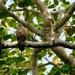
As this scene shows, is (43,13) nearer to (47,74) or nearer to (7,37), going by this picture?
(47,74)

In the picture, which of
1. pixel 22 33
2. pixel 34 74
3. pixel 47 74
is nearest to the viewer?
pixel 22 33

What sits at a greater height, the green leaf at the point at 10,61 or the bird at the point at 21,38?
the bird at the point at 21,38

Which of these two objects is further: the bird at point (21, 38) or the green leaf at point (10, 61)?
the green leaf at point (10, 61)

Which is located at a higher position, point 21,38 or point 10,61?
point 21,38

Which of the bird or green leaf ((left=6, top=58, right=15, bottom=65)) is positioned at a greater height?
the bird

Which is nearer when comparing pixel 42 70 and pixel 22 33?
Answer: pixel 22 33

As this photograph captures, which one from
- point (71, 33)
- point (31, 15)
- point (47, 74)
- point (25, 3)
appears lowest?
point (47, 74)

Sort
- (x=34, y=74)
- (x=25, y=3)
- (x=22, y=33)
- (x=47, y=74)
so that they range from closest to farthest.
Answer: (x=22, y=33) < (x=25, y=3) < (x=34, y=74) < (x=47, y=74)

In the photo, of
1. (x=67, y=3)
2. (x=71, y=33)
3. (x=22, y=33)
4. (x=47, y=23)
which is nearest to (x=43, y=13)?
(x=47, y=23)

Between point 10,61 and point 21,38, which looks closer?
point 21,38

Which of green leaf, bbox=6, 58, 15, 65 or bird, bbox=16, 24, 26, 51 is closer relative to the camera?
bird, bbox=16, 24, 26, 51

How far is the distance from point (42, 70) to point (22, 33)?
2.29 metres

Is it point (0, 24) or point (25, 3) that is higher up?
point (25, 3)

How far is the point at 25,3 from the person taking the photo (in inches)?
125
